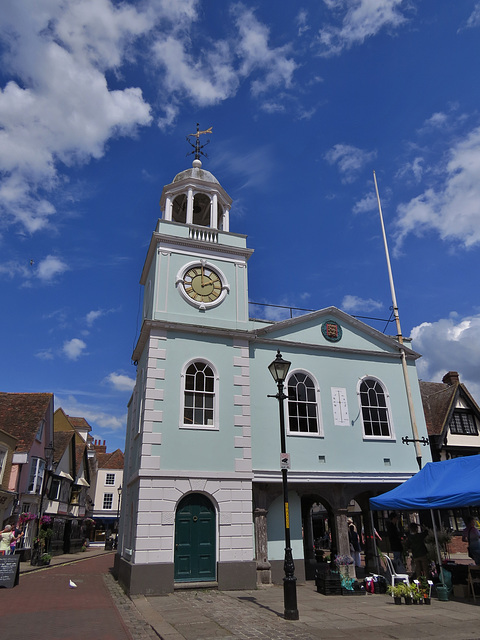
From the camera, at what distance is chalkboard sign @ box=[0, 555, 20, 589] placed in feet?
49.2

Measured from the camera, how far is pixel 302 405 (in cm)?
1733

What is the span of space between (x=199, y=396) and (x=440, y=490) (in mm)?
7953

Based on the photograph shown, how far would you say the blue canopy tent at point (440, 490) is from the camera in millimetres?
11180

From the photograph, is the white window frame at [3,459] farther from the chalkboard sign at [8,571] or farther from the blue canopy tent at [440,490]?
the blue canopy tent at [440,490]

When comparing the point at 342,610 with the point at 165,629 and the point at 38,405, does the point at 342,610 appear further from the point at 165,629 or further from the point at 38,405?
the point at 38,405

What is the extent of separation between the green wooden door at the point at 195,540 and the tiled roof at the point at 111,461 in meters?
47.5

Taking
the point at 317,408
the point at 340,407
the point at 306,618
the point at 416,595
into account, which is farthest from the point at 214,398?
the point at 416,595

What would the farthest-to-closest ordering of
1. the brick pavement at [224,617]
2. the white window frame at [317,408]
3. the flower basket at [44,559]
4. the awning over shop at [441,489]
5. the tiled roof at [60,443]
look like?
the tiled roof at [60,443]
the flower basket at [44,559]
the white window frame at [317,408]
the awning over shop at [441,489]
the brick pavement at [224,617]

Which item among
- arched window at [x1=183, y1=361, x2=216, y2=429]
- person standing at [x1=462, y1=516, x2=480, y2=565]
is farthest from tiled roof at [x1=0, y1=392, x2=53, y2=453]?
person standing at [x1=462, y1=516, x2=480, y2=565]

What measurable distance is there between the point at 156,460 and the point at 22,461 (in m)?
16.3

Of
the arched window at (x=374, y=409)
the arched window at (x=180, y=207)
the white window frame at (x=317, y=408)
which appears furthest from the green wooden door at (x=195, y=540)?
the arched window at (x=180, y=207)

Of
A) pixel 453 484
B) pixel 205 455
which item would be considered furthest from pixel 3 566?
pixel 453 484

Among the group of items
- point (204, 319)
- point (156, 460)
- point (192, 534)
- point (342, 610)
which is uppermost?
point (204, 319)

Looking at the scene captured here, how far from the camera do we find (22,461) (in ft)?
87.2
